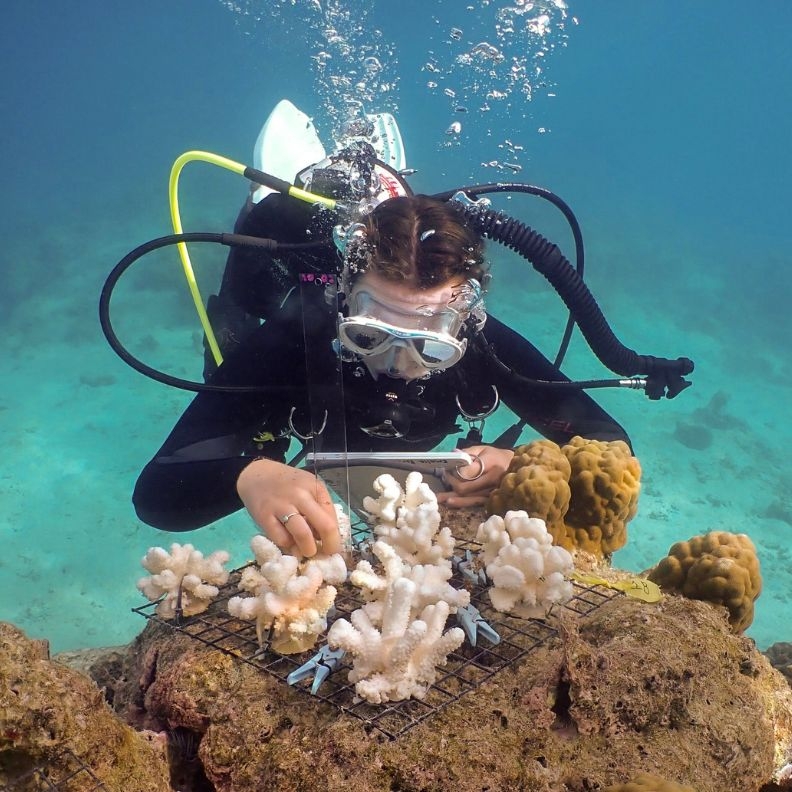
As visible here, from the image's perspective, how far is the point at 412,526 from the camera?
2.44 m

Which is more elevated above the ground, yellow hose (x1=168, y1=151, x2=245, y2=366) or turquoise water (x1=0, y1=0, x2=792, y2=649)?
turquoise water (x1=0, y1=0, x2=792, y2=649)

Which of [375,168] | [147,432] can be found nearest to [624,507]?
[375,168]

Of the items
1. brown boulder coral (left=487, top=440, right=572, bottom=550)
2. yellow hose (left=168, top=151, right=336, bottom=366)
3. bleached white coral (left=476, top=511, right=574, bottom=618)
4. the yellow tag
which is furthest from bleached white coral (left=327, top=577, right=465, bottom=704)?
yellow hose (left=168, top=151, right=336, bottom=366)

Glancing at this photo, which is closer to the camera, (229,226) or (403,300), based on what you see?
(403,300)

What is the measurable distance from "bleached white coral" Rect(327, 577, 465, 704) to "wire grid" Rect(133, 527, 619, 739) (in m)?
0.05

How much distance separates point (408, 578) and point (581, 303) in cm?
224

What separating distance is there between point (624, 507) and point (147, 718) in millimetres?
2494

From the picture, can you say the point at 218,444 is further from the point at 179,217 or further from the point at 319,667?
the point at 179,217

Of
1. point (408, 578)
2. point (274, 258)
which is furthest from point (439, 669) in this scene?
point (274, 258)

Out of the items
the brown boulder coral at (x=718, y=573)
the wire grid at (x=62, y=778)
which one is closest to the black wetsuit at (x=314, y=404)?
the brown boulder coral at (x=718, y=573)

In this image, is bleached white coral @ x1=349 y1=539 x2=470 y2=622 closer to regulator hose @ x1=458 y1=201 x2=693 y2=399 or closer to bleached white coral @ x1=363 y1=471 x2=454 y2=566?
bleached white coral @ x1=363 y1=471 x2=454 y2=566

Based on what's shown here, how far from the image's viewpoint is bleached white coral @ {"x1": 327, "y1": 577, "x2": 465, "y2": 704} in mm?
1783

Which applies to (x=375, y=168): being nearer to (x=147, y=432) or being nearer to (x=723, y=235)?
(x=147, y=432)

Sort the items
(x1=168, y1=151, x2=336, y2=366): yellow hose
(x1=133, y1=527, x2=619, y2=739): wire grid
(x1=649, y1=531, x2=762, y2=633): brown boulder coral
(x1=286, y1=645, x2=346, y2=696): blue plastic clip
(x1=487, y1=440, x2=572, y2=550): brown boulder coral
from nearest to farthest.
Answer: (x1=133, y1=527, x2=619, y2=739): wire grid
(x1=286, y1=645, x2=346, y2=696): blue plastic clip
(x1=649, y1=531, x2=762, y2=633): brown boulder coral
(x1=487, y1=440, x2=572, y2=550): brown boulder coral
(x1=168, y1=151, x2=336, y2=366): yellow hose
